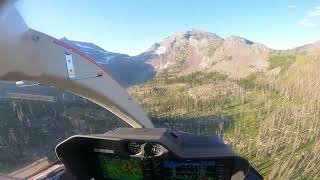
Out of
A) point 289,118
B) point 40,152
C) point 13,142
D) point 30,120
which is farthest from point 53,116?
point 289,118

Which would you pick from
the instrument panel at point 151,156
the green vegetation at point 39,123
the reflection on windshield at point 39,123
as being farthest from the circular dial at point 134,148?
the reflection on windshield at point 39,123

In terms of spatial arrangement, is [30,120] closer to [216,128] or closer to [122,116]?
[216,128]

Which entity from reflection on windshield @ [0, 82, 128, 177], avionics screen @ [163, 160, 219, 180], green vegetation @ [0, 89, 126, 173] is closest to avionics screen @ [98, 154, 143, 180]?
avionics screen @ [163, 160, 219, 180]

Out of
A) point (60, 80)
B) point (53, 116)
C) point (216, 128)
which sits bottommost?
point (216, 128)

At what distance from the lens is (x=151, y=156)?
3.51 metres

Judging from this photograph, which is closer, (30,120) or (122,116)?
(122,116)

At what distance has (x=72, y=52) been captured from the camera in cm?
584

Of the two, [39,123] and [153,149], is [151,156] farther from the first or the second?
[39,123]

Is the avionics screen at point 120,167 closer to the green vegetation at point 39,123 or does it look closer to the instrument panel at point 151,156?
the instrument panel at point 151,156

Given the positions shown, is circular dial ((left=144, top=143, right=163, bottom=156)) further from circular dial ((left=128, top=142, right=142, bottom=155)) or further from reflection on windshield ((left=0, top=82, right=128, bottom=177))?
reflection on windshield ((left=0, top=82, right=128, bottom=177))

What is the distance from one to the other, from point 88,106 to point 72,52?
159 meters

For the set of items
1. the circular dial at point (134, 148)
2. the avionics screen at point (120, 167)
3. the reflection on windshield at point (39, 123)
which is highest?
the circular dial at point (134, 148)

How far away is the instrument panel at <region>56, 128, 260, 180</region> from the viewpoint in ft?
10.7

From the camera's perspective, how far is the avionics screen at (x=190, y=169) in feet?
11.3
